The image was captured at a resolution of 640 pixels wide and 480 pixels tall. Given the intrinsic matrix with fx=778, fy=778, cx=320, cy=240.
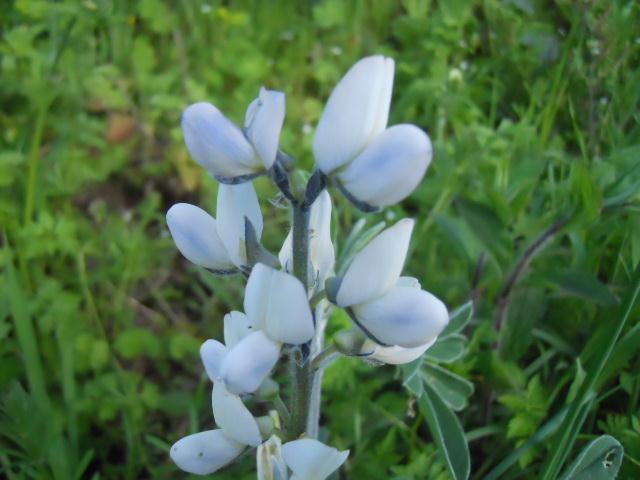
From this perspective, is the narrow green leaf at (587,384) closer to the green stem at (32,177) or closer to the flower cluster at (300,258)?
the flower cluster at (300,258)

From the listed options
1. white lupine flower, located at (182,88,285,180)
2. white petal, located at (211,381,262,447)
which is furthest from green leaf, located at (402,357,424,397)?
white lupine flower, located at (182,88,285,180)

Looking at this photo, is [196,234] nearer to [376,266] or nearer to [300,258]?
[300,258]

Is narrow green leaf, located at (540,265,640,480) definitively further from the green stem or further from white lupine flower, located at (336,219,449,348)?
the green stem

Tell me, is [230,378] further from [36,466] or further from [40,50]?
[40,50]

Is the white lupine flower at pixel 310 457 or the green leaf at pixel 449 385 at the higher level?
the white lupine flower at pixel 310 457

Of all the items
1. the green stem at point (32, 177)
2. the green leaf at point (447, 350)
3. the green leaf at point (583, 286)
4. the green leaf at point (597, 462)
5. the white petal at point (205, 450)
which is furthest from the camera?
the green stem at point (32, 177)

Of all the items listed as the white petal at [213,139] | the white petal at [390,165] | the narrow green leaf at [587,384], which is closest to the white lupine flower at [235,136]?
the white petal at [213,139]

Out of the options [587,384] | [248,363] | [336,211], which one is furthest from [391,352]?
[336,211]

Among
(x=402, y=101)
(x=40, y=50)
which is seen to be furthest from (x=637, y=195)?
(x=40, y=50)
